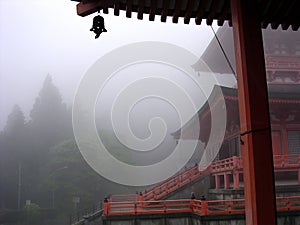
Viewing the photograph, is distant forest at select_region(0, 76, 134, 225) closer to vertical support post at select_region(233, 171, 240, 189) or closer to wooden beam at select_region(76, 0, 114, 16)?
vertical support post at select_region(233, 171, 240, 189)

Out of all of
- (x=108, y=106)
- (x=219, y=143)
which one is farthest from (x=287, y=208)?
(x=108, y=106)

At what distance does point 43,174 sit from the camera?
1409 inches

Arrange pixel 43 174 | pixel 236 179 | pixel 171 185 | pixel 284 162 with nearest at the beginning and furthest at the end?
pixel 284 162 < pixel 236 179 < pixel 171 185 < pixel 43 174

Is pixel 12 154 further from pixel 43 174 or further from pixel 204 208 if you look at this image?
pixel 204 208

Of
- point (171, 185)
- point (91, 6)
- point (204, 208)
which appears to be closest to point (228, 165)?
point (171, 185)

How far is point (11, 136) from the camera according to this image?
1716 inches

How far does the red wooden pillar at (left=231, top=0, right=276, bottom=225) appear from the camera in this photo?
214 centimetres

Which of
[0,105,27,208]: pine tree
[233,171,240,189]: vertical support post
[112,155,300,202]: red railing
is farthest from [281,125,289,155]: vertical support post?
[0,105,27,208]: pine tree

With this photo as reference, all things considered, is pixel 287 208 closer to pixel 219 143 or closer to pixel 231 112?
pixel 231 112

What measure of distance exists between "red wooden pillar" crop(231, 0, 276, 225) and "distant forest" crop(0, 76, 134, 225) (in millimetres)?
22413

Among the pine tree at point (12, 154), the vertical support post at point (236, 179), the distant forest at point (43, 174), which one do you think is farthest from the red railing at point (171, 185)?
the pine tree at point (12, 154)

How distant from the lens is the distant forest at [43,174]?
31.3m

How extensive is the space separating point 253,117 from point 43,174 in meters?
36.2

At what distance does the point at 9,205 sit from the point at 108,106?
27239mm
